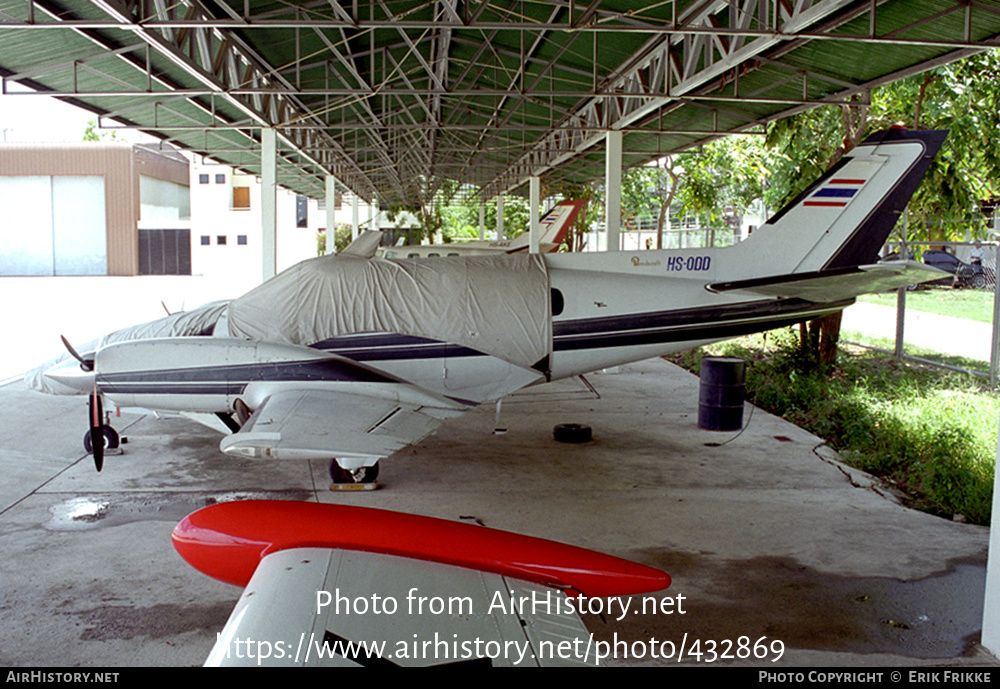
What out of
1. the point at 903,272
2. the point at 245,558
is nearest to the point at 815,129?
the point at 903,272

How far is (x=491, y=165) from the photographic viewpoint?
3422cm

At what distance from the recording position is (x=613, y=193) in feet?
57.4

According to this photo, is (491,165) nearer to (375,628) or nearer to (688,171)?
(688,171)

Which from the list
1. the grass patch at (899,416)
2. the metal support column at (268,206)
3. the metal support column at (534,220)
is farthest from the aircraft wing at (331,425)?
the metal support column at (534,220)

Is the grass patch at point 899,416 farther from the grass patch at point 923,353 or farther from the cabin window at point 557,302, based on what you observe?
the cabin window at point 557,302

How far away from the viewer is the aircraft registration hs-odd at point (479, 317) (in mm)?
8547

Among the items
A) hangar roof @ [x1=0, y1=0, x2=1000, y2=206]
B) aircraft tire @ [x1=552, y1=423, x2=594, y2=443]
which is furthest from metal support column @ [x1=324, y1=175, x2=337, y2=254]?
aircraft tire @ [x1=552, y1=423, x2=594, y2=443]

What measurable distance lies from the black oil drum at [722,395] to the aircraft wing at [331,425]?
415 cm

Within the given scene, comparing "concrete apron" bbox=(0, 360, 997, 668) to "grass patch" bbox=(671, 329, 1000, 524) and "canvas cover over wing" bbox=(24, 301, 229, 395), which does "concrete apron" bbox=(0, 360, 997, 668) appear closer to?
"grass patch" bbox=(671, 329, 1000, 524)

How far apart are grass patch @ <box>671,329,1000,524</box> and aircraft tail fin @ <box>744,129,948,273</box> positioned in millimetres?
2342

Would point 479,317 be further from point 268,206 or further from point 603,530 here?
point 268,206

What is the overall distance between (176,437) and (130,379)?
271 centimetres

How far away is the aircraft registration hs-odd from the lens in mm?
8547

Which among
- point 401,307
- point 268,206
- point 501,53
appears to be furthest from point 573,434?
point 268,206
